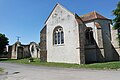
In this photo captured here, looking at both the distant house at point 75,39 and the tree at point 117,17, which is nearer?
the distant house at point 75,39

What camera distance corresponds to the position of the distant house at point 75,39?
23.8 meters

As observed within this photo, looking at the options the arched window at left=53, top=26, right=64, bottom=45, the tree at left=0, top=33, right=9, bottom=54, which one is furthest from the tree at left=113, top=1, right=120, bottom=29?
the tree at left=0, top=33, right=9, bottom=54

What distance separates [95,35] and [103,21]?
4046mm

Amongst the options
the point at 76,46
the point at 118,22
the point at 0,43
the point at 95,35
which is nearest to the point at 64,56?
the point at 76,46

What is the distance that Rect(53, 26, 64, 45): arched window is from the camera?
26466 mm

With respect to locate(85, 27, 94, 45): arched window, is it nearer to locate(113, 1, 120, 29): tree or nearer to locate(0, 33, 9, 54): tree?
locate(113, 1, 120, 29): tree

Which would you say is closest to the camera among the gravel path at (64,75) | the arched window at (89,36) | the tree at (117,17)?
the gravel path at (64,75)

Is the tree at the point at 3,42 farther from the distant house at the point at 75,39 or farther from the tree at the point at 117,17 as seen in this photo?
the tree at the point at 117,17

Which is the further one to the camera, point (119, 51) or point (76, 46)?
point (119, 51)

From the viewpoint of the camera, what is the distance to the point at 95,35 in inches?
1101

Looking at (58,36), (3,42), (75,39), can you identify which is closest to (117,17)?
(75,39)

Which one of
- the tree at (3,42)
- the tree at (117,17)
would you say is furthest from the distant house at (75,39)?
the tree at (3,42)

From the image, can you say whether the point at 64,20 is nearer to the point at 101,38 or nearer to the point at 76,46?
the point at 76,46

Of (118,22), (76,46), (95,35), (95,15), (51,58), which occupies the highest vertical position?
(95,15)
